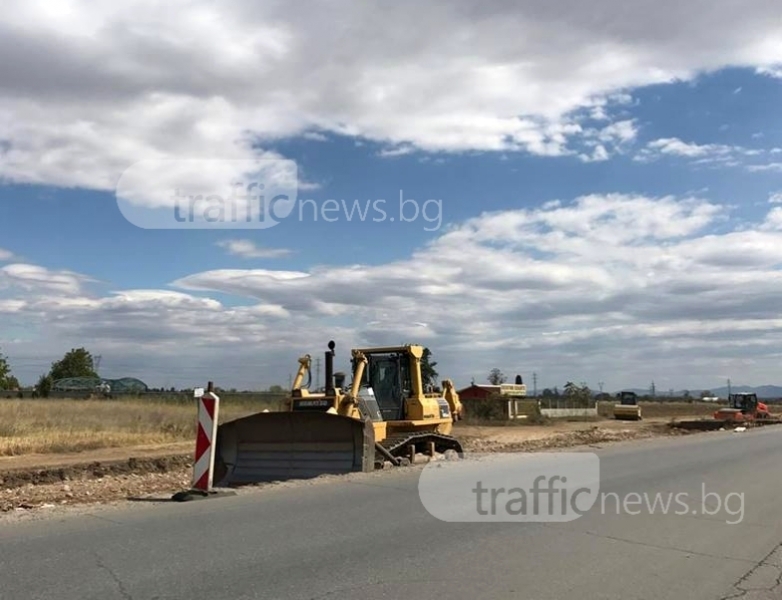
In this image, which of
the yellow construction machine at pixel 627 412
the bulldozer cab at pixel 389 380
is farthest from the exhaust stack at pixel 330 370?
the yellow construction machine at pixel 627 412

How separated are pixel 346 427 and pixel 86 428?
61.6 ft

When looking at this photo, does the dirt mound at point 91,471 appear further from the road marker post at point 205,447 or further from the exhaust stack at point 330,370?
the road marker post at point 205,447

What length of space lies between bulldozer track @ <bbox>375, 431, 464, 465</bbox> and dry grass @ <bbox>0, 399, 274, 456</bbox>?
1238 centimetres

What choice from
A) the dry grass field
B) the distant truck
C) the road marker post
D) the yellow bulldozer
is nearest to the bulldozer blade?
the yellow bulldozer

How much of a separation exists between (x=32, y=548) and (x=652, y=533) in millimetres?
6831

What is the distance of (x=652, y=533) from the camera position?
966 centimetres

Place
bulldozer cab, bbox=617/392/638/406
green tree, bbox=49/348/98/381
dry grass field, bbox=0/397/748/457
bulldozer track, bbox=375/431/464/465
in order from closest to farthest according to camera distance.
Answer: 1. bulldozer track, bbox=375/431/464/465
2. dry grass field, bbox=0/397/748/457
3. bulldozer cab, bbox=617/392/638/406
4. green tree, bbox=49/348/98/381

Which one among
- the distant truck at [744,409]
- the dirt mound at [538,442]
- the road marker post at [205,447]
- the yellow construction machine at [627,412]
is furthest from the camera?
the yellow construction machine at [627,412]

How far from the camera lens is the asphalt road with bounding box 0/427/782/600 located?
675cm

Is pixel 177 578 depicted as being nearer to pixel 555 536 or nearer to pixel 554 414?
pixel 555 536

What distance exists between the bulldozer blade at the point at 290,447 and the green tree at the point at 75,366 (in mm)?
92163

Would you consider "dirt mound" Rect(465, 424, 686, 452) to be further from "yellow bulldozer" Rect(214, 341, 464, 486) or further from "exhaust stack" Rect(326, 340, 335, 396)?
"exhaust stack" Rect(326, 340, 335, 396)

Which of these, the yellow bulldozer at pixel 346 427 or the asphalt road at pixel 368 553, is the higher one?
the yellow bulldozer at pixel 346 427

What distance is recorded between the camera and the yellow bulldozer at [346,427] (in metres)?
15.6
